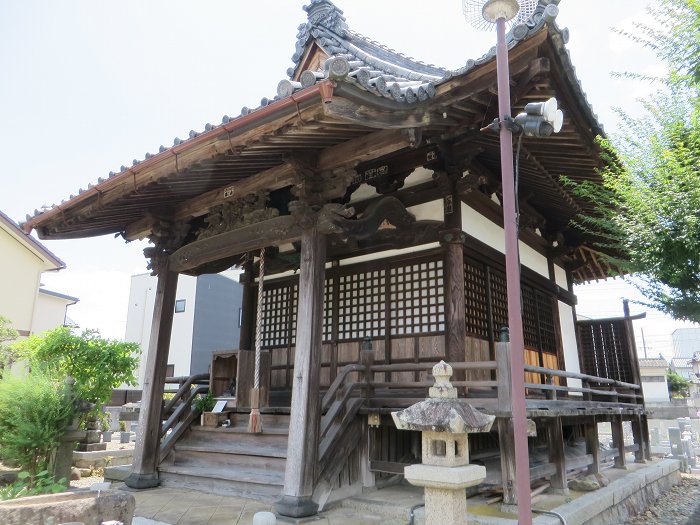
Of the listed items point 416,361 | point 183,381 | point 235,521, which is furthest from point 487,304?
point 183,381

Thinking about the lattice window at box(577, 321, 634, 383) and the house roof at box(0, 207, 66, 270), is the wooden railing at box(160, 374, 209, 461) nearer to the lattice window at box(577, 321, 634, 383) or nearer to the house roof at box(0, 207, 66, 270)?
the lattice window at box(577, 321, 634, 383)

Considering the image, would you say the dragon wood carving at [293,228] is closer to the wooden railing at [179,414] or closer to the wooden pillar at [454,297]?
the wooden pillar at [454,297]

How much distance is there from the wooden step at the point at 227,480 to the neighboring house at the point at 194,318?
2133cm

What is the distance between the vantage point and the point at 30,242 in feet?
71.4

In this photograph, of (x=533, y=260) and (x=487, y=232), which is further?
(x=533, y=260)

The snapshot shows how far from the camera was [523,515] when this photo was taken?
3.75 m

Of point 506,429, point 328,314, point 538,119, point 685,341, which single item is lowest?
point 506,429

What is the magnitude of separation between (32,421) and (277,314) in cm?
426

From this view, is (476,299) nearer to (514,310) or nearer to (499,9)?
(514,310)

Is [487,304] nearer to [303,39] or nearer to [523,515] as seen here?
[523,515]

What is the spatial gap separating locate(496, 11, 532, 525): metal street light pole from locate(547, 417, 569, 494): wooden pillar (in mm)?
3296

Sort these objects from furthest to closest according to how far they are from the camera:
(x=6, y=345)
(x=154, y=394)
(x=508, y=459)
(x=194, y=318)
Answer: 1. (x=194, y=318)
2. (x=6, y=345)
3. (x=154, y=394)
4. (x=508, y=459)

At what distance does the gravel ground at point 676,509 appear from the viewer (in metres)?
7.82

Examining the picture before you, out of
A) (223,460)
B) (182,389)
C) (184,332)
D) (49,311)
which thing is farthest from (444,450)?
(184,332)
